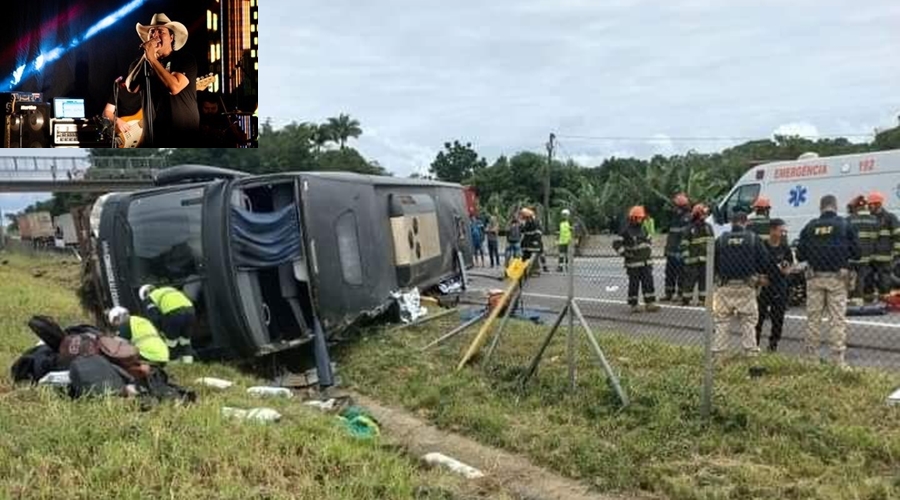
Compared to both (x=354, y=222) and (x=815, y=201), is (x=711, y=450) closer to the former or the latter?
(x=354, y=222)

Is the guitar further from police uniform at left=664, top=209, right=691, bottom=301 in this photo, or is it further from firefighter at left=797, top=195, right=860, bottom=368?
firefighter at left=797, top=195, right=860, bottom=368

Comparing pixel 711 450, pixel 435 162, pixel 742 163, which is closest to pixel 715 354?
pixel 711 450

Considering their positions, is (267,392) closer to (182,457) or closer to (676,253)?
(182,457)

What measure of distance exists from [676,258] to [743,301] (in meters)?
3.86

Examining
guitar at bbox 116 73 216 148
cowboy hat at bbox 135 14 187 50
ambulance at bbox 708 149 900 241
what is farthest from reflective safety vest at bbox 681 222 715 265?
guitar at bbox 116 73 216 148

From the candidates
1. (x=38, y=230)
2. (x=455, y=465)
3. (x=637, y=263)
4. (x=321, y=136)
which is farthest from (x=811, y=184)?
(x=321, y=136)

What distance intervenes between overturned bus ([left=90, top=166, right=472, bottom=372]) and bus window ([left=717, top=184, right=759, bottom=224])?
26.1ft

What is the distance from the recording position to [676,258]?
11.6 metres

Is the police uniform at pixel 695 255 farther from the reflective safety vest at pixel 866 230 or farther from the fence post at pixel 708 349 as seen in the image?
the fence post at pixel 708 349

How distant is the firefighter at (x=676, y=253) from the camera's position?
1152 centimetres

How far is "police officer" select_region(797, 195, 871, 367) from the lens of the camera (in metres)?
7.43

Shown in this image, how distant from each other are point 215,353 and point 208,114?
1009cm

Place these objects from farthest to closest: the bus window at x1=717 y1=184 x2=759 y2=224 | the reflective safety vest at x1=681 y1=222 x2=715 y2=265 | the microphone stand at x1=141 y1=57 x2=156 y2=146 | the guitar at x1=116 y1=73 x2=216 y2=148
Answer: the guitar at x1=116 y1=73 x2=216 y2=148 → the microphone stand at x1=141 y1=57 x2=156 y2=146 → the bus window at x1=717 y1=184 x2=759 y2=224 → the reflective safety vest at x1=681 y1=222 x2=715 y2=265

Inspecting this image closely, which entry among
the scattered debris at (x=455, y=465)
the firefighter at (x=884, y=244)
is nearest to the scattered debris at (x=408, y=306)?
the scattered debris at (x=455, y=465)
